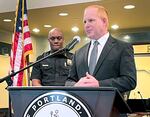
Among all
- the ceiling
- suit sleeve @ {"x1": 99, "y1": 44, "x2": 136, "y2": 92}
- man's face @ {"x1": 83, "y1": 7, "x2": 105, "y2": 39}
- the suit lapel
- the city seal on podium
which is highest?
the ceiling

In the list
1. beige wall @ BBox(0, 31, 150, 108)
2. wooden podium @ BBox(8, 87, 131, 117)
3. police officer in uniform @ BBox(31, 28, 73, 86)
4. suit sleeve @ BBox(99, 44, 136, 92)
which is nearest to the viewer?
wooden podium @ BBox(8, 87, 131, 117)

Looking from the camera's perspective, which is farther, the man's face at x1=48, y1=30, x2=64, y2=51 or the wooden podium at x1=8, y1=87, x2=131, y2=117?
the man's face at x1=48, y1=30, x2=64, y2=51

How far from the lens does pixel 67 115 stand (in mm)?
945

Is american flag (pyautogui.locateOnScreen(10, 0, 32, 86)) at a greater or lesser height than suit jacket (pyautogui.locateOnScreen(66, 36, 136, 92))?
greater

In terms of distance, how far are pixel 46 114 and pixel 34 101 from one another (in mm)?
61

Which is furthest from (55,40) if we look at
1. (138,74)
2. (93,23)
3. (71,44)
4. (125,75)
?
(138,74)

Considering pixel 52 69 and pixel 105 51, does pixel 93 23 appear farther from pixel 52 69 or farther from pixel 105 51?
pixel 52 69

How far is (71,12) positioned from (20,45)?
6.73 ft

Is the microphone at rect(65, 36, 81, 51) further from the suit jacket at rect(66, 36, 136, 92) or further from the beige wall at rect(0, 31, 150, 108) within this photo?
the beige wall at rect(0, 31, 150, 108)

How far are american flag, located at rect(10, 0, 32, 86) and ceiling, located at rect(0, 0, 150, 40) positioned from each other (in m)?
1.41

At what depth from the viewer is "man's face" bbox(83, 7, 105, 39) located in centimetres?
170

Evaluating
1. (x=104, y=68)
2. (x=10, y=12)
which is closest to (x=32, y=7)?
(x=10, y=12)

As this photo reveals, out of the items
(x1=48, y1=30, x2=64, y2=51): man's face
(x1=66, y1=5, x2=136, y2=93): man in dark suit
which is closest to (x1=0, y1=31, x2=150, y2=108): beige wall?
(x1=48, y1=30, x2=64, y2=51): man's face

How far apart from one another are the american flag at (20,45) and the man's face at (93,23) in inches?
84.0
